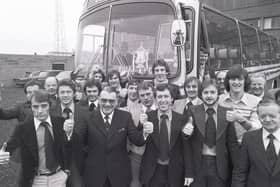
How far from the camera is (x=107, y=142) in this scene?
10.5 ft

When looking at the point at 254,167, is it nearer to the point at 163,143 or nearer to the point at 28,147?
the point at 163,143

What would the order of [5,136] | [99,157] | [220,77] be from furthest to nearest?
[5,136], [220,77], [99,157]

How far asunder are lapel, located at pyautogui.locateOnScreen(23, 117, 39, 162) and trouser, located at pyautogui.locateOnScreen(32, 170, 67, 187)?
213mm

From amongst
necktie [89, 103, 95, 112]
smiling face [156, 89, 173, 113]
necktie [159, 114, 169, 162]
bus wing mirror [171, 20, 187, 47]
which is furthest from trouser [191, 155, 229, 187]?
bus wing mirror [171, 20, 187, 47]

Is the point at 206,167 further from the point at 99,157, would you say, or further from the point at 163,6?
the point at 163,6

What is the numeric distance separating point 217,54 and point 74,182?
500cm

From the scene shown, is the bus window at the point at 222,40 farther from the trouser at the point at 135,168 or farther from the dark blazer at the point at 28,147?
the dark blazer at the point at 28,147

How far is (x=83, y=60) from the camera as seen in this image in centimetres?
696

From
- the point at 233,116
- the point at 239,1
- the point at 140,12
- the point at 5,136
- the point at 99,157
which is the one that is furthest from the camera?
the point at 239,1

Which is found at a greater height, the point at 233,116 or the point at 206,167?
the point at 233,116

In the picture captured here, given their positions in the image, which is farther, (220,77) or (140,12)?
(140,12)

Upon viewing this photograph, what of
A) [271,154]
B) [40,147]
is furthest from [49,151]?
[271,154]

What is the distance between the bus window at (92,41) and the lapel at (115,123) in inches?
117

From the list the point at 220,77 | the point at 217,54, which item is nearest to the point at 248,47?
the point at 217,54
